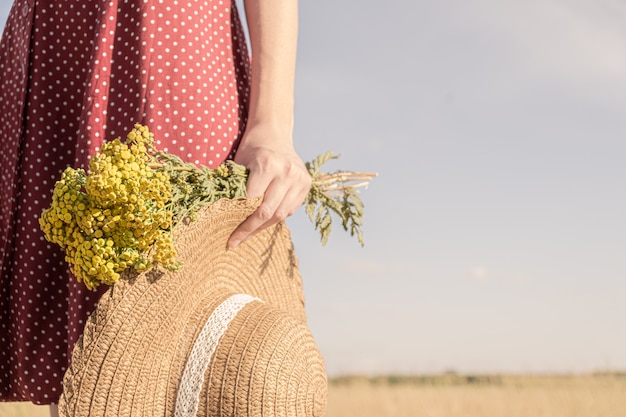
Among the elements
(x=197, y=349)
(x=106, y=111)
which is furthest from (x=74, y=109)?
(x=197, y=349)

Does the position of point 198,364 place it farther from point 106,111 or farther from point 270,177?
point 106,111

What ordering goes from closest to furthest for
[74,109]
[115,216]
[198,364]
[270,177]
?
1. [115,216]
2. [198,364]
3. [270,177]
4. [74,109]

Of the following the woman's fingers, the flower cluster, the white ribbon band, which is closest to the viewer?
the flower cluster

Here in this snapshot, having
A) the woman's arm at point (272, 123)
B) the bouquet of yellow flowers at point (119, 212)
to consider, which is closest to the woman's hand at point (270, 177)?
the woman's arm at point (272, 123)

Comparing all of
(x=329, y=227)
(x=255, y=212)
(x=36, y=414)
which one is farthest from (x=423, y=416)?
(x=255, y=212)

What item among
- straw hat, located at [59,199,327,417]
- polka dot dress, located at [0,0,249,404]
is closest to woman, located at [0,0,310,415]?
polka dot dress, located at [0,0,249,404]

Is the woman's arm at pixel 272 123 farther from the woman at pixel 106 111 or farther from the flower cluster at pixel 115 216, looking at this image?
the flower cluster at pixel 115 216

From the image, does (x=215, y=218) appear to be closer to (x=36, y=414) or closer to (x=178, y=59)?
(x=178, y=59)

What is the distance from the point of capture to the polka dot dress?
171 cm

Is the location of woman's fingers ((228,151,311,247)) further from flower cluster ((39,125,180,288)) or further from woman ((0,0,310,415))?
flower cluster ((39,125,180,288))

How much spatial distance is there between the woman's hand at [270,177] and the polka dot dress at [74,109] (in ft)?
0.23

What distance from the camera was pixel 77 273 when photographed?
1489mm

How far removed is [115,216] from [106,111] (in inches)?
15.9

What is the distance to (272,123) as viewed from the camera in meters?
1.76
